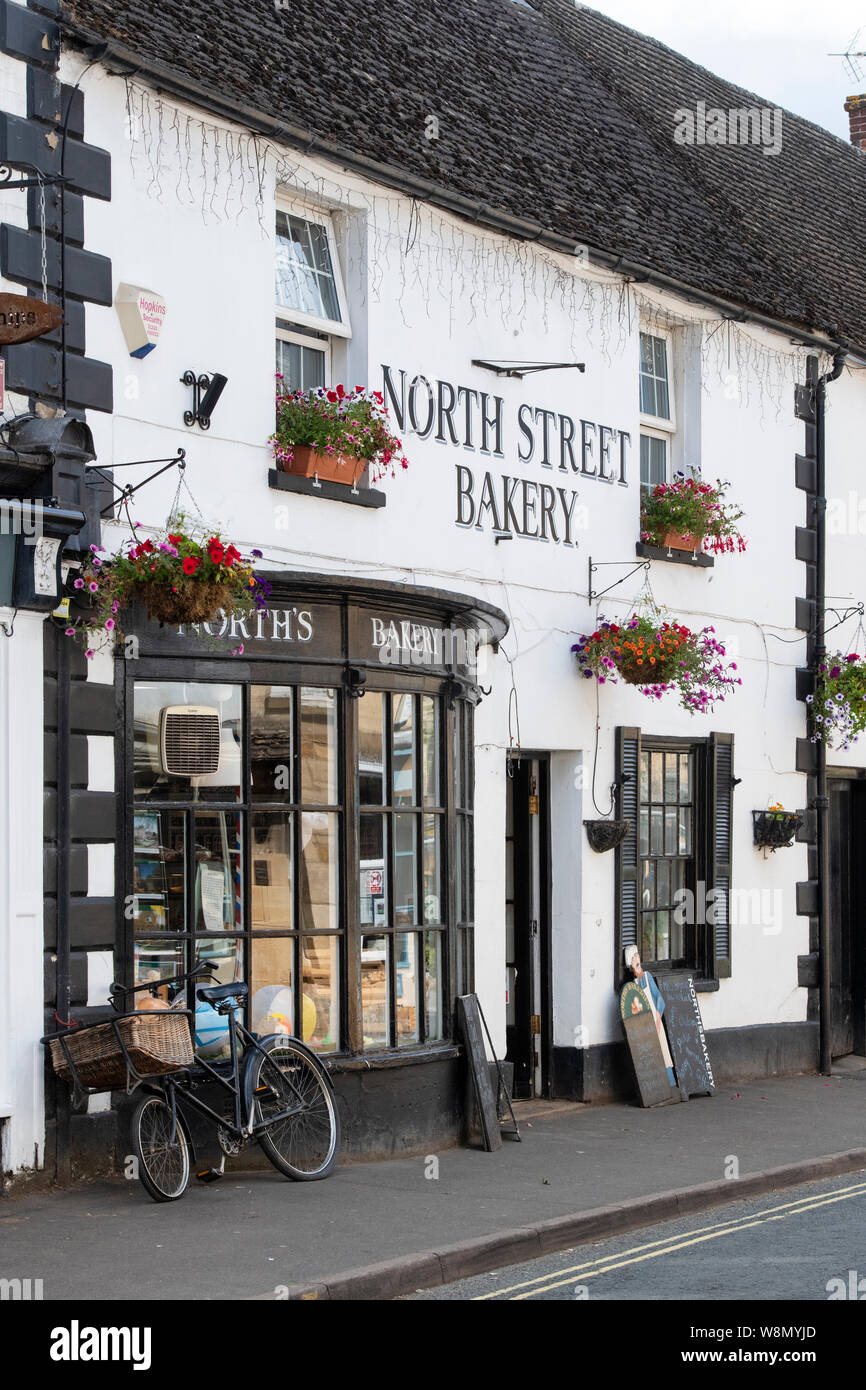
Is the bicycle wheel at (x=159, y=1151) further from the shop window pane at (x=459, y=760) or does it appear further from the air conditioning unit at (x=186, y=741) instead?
the shop window pane at (x=459, y=760)

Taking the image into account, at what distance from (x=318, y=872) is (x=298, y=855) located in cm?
18

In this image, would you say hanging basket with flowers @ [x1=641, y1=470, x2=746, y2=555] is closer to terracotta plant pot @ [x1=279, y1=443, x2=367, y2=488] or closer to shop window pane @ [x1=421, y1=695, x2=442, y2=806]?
shop window pane @ [x1=421, y1=695, x2=442, y2=806]

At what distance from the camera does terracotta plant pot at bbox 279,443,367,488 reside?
11.0 m

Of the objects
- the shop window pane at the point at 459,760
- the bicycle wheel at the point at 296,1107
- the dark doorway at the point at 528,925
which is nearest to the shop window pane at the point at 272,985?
the bicycle wheel at the point at 296,1107

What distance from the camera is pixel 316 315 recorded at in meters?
11.6

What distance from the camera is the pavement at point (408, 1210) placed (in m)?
7.60

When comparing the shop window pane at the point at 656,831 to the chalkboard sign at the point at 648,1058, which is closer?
the chalkboard sign at the point at 648,1058

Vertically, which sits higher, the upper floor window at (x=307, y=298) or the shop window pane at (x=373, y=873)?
the upper floor window at (x=307, y=298)

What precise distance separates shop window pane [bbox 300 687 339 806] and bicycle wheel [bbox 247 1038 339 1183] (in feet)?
5.08

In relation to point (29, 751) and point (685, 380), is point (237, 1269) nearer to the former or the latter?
point (29, 751)

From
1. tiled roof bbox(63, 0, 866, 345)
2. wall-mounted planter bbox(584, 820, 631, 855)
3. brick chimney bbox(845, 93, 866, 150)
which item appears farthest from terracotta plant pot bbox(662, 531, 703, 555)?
brick chimney bbox(845, 93, 866, 150)

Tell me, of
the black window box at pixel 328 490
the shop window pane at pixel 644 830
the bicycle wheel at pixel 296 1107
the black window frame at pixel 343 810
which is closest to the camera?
the bicycle wheel at pixel 296 1107

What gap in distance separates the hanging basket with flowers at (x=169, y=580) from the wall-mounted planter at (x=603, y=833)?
184 inches

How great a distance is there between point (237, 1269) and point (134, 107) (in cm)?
640
